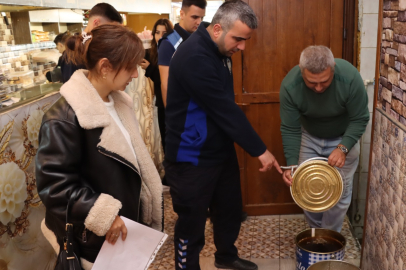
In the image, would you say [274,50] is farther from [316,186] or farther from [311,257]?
[311,257]

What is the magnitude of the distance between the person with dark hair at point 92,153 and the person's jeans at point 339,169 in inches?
58.9

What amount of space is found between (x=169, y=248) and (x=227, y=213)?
772 mm

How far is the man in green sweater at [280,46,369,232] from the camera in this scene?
94.6 inches

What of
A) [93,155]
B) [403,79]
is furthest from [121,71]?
[403,79]

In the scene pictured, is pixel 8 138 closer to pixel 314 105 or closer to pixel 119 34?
pixel 119 34

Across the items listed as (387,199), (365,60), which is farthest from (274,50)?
(387,199)

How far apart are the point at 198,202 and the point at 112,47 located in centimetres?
116

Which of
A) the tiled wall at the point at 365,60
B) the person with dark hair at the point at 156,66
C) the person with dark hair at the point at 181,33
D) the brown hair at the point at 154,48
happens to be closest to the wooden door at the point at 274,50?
the tiled wall at the point at 365,60

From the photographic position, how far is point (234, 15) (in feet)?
7.16

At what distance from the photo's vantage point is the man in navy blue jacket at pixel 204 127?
2.19m

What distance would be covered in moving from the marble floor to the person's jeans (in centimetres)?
34

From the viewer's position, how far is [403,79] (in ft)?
5.91

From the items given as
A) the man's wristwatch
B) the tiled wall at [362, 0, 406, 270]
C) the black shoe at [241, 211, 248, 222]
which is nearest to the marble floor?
the black shoe at [241, 211, 248, 222]

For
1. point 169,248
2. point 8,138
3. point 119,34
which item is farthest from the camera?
point 169,248
